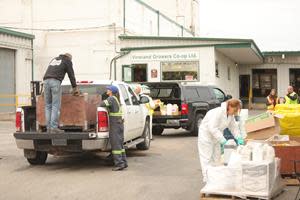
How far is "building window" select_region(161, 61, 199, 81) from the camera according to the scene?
28517mm

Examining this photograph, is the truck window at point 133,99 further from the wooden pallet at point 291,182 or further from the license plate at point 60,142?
the wooden pallet at point 291,182

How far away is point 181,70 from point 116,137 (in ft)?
62.4

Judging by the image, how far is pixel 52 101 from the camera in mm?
10523

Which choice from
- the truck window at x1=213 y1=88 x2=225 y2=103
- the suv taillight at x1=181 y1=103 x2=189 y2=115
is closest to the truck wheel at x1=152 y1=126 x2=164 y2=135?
the suv taillight at x1=181 y1=103 x2=189 y2=115

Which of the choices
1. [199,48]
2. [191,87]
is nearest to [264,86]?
[199,48]

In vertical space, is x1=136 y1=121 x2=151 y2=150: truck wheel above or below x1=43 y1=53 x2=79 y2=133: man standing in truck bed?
below

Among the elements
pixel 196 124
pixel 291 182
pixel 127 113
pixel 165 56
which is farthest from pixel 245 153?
pixel 165 56

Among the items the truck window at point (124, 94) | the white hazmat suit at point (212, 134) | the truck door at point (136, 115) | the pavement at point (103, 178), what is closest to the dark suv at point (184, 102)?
the pavement at point (103, 178)

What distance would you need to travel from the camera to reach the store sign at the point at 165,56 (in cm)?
2838

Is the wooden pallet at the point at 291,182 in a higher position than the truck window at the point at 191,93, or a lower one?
lower

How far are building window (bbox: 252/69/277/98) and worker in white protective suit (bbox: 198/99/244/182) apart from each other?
3674cm

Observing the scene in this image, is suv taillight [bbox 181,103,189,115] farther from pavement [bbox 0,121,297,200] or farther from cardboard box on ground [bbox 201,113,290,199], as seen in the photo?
cardboard box on ground [bbox 201,113,290,199]

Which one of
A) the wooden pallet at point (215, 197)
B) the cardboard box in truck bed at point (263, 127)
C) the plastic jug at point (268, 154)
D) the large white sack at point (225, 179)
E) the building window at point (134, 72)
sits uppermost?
the building window at point (134, 72)

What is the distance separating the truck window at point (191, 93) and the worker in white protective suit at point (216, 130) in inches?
373
